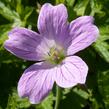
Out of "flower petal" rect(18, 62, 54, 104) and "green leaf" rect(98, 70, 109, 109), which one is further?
"green leaf" rect(98, 70, 109, 109)

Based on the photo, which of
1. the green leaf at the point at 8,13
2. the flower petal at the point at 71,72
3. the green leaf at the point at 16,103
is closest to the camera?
the flower petal at the point at 71,72

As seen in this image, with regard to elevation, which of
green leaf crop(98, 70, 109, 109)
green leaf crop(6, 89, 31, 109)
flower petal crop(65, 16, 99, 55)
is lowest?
green leaf crop(98, 70, 109, 109)

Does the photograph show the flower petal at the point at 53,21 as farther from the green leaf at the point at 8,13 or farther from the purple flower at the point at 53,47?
the green leaf at the point at 8,13

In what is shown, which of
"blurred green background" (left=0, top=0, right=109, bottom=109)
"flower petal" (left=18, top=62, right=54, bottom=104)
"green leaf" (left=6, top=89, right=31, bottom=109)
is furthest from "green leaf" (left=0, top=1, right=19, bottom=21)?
"flower petal" (left=18, top=62, right=54, bottom=104)

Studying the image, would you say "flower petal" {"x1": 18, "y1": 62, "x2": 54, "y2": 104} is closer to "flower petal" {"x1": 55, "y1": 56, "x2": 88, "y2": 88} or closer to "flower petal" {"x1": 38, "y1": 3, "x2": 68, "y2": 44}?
"flower petal" {"x1": 55, "y1": 56, "x2": 88, "y2": 88}

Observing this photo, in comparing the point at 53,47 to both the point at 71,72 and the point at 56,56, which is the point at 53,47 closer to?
the point at 56,56

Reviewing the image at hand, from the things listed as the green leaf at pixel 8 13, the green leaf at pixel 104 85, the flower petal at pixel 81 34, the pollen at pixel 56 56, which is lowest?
the green leaf at pixel 104 85

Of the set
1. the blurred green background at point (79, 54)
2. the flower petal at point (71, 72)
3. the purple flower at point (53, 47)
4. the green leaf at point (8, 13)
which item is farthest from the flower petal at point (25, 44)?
the green leaf at point (8, 13)

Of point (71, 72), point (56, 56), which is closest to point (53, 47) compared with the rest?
point (56, 56)
